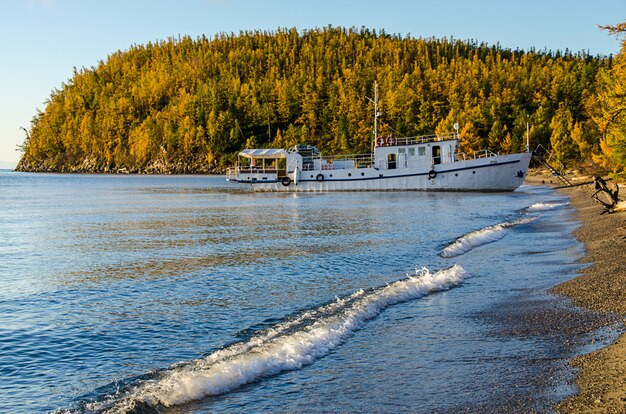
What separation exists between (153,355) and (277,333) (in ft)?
7.42

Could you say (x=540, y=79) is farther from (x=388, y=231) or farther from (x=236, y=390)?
(x=236, y=390)

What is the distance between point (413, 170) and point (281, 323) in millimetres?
50648

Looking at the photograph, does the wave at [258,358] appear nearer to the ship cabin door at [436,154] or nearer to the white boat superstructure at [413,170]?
the white boat superstructure at [413,170]

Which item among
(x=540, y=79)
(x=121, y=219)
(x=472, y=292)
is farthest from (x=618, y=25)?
(x=540, y=79)

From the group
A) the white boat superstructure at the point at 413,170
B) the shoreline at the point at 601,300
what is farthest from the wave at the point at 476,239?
the white boat superstructure at the point at 413,170

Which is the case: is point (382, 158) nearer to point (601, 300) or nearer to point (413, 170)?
point (413, 170)

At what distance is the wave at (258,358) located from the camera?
7801 millimetres

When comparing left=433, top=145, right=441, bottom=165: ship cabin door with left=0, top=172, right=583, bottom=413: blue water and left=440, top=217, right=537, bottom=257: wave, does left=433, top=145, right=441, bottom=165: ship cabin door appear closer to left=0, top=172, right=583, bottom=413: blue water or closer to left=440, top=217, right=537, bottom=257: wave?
left=440, top=217, right=537, bottom=257: wave

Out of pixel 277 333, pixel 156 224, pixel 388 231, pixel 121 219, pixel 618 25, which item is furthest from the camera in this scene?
pixel 121 219

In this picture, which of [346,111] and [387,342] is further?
[346,111]

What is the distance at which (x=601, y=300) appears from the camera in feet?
37.4

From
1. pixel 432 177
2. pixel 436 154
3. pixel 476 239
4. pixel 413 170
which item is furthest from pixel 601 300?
pixel 436 154

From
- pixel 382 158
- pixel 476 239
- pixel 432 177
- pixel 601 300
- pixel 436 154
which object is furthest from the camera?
pixel 382 158

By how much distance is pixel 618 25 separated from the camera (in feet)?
59.5
